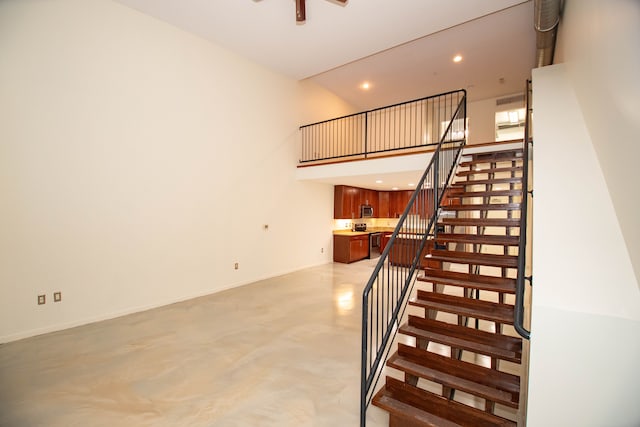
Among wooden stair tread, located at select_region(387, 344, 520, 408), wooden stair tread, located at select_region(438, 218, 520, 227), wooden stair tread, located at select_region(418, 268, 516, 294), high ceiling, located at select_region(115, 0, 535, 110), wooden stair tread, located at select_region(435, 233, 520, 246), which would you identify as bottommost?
wooden stair tread, located at select_region(387, 344, 520, 408)

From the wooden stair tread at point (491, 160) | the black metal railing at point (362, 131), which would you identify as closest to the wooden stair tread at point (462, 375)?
the wooden stair tread at point (491, 160)

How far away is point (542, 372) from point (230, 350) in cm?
277

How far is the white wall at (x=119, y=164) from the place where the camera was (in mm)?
3232

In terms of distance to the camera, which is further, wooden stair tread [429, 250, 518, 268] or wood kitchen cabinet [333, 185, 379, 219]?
wood kitchen cabinet [333, 185, 379, 219]

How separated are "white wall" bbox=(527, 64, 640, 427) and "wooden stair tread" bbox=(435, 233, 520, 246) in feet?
3.77

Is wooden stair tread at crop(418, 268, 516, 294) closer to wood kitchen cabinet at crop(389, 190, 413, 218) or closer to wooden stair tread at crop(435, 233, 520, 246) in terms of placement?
wooden stair tread at crop(435, 233, 520, 246)

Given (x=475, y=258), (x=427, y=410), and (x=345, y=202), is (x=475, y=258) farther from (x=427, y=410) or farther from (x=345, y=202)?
(x=345, y=202)

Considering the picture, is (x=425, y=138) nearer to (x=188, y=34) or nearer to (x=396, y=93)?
(x=396, y=93)

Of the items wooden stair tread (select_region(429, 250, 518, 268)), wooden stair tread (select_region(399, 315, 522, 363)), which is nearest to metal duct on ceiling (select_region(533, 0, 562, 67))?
wooden stair tread (select_region(429, 250, 518, 268))

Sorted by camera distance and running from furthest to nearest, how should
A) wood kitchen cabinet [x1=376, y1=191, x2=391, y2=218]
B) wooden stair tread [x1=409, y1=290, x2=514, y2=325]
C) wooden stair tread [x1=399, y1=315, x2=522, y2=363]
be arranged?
wood kitchen cabinet [x1=376, y1=191, x2=391, y2=218] < wooden stair tread [x1=409, y1=290, x2=514, y2=325] < wooden stair tread [x1=399, y1=315, x2=522, y2=363]

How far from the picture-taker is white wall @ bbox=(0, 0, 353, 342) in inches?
127

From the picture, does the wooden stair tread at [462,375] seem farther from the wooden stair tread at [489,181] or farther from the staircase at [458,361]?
the wooden stair tread at [489,181]

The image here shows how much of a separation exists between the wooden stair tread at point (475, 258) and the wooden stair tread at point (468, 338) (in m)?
0.70

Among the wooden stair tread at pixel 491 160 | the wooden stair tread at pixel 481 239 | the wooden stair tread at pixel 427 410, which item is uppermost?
the wooden stair tread at pixel 491 160
